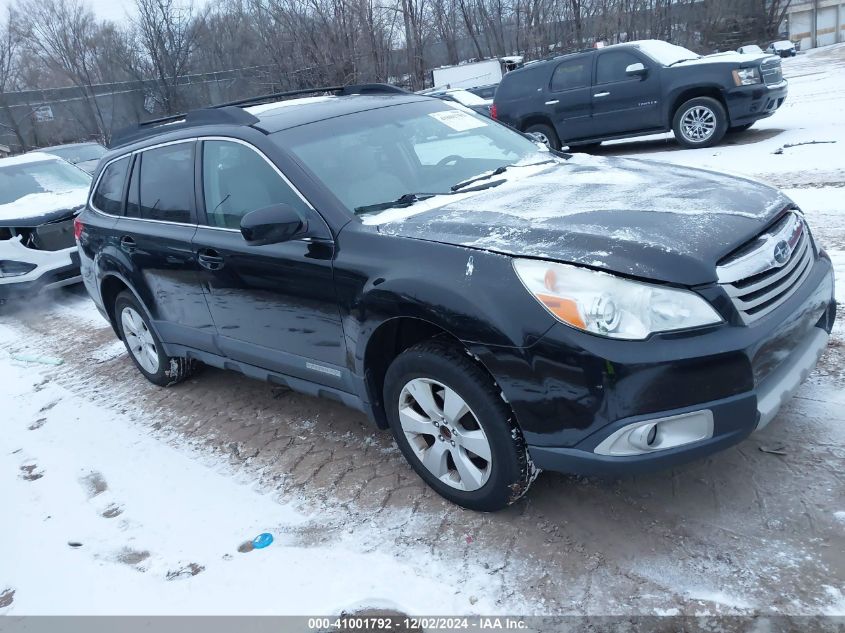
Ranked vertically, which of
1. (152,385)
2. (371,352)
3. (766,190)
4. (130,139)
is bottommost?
(152,385)

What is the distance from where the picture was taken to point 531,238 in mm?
2738

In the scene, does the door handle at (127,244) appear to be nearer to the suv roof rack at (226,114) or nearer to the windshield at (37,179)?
the suv roof rack at (226,114)

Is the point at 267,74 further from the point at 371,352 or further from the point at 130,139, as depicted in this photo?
the point at 371,352

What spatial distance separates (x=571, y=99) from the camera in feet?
39.6

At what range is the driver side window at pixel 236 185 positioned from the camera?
140 inches

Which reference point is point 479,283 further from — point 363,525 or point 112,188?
point 112,188

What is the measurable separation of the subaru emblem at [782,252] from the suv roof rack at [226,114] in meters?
2.61

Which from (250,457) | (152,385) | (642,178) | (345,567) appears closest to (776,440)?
(642,178)

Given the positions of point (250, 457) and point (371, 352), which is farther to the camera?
point (250, 457)

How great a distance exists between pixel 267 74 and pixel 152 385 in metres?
22.1

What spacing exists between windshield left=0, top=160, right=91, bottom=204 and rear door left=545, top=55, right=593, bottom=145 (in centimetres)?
773

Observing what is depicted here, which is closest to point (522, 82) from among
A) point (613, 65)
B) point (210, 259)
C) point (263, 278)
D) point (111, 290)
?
point (613, 65)

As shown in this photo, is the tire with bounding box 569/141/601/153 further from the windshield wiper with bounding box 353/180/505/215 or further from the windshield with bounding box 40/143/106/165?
the windshield with bounding box 40/143/106/165

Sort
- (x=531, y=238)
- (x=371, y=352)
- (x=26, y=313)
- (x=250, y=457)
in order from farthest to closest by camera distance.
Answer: (x=26, y=313) < (x=250, y=457) < (x=371, y=352) < (x=531, y=238)
